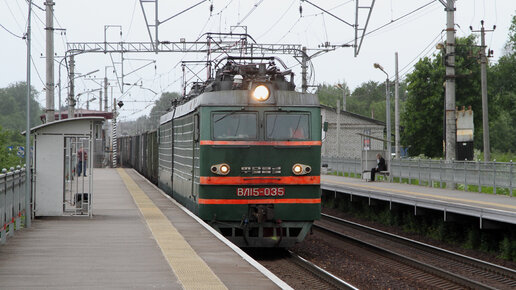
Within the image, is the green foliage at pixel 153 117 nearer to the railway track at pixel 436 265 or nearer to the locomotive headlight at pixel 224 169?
the railway track at pixel 436 265

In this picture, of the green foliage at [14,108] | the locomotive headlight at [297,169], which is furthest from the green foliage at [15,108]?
the locomotive headlight at [297,169]

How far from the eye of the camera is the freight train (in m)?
13.7

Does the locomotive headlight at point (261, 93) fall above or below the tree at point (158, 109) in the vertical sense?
below

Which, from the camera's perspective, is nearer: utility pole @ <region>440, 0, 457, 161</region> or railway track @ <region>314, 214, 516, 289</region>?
railway track @ <region>314, 214, 516, 289</region>

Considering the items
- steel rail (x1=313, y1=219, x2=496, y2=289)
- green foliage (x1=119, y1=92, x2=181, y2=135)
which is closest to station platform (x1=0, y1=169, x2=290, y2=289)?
steel rail (x1=313, y1=219, x2=496, y2=289)

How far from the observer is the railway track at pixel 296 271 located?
39.0ft

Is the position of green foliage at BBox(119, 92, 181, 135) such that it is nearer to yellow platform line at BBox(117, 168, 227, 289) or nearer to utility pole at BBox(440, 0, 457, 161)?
utility pole at BBox(440, 0, 457, 161)

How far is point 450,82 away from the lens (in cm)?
2559

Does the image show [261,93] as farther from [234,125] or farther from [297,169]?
[297,169]

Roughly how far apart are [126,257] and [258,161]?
423cm

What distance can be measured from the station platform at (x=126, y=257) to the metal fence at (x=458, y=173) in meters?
10.9

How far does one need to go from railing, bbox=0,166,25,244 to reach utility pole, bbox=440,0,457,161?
15.6 meters

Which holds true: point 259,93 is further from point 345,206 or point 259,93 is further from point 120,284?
point 345,206

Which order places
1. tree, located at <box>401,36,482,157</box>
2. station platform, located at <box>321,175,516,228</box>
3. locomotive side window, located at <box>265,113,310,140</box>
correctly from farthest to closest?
tree, located at <box>401,36,482,157</box> < station platform, located at <box>321,175,516,228</box> < locomotive side window, located at <box>265,113,310,140</box>
